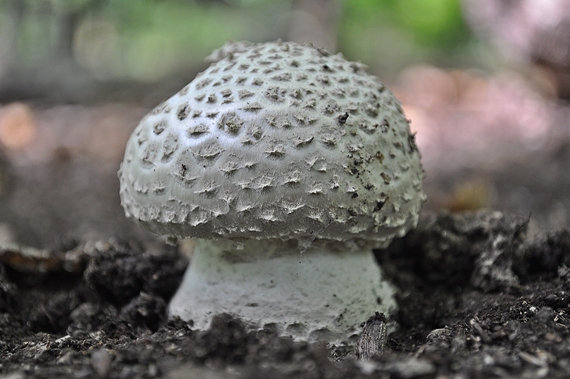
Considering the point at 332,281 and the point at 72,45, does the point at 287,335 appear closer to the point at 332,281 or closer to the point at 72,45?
the point at 332,281

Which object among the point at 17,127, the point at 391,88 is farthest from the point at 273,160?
the point at 391,88

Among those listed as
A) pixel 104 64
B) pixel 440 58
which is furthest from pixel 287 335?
pixel 104 64

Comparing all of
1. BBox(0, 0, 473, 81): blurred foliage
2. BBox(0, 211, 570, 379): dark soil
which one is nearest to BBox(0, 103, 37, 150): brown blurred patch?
BBox(0, 0, 473, 81): blurred foliage

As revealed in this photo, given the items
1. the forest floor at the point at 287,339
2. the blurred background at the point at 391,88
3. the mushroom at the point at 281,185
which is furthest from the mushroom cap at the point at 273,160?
the blurred background at the point at 391,88

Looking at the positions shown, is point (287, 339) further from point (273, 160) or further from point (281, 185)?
point (273, 160)

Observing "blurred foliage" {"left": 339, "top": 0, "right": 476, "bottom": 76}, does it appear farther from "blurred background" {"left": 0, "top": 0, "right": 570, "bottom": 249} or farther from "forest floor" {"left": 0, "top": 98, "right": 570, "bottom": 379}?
"forest floor" {"left": 0, "top": 98, "right": 570, "bottom": 379}

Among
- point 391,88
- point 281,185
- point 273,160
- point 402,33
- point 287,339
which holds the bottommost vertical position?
point 287,339
